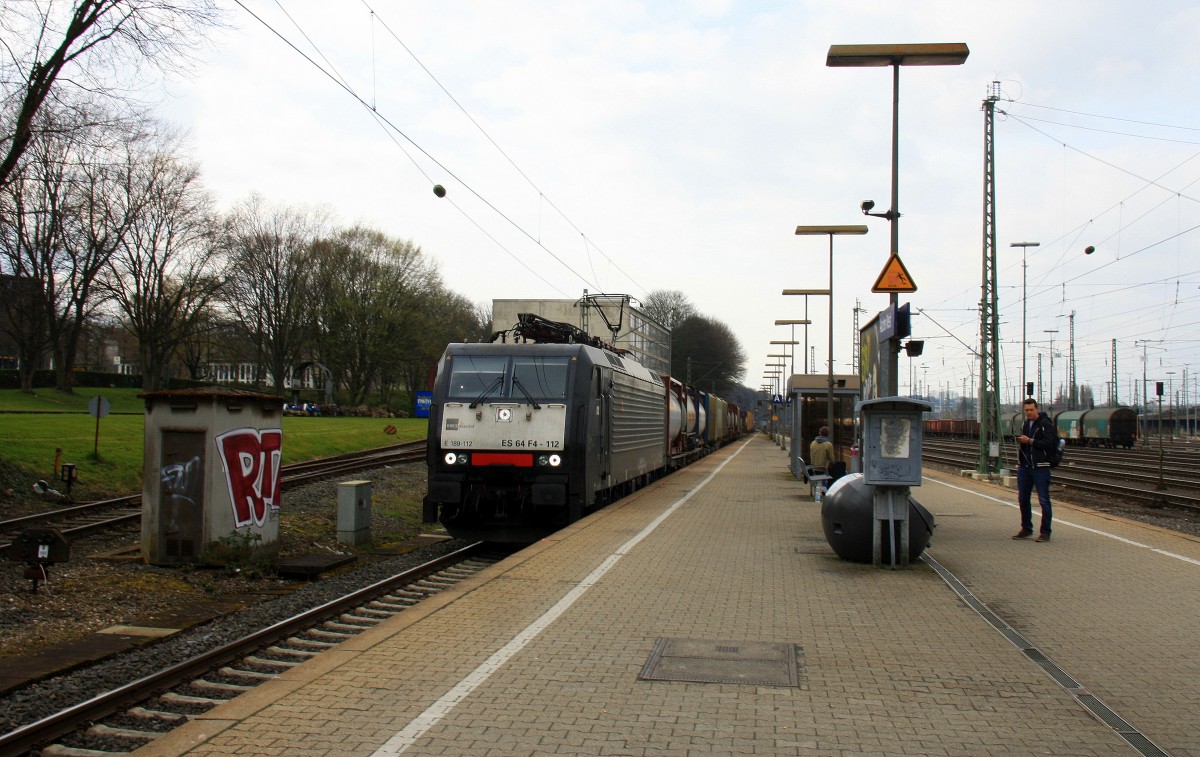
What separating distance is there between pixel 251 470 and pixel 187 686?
230 inches

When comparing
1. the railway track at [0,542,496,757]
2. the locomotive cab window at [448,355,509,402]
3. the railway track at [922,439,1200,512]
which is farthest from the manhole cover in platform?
the railway track at [922,439,1200,512]

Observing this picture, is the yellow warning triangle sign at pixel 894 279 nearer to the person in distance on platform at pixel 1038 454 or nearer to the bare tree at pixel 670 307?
the person in distance on platform at pixel 1038 454

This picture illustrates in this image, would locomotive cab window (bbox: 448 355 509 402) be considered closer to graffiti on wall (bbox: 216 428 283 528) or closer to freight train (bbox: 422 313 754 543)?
freight train (bbox: 422 313 754 543)

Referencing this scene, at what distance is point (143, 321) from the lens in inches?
1842

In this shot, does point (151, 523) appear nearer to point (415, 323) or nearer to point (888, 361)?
point (888, 361)

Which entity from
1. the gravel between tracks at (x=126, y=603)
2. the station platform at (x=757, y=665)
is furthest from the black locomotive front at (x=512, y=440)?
the station platform at (x=757, y=665)

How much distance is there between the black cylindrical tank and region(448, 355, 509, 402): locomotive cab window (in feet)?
17.1

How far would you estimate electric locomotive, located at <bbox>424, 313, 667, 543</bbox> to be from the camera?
42.9 feet

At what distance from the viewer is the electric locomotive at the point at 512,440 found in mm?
13086

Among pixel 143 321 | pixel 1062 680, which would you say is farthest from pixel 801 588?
pixel 143 321

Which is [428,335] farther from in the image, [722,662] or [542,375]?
[722,662]

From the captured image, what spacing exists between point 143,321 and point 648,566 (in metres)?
43.3

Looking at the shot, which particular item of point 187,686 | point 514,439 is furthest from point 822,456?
point 187,686

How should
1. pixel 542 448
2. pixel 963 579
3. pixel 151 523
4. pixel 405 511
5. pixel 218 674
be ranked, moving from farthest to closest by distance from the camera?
pixel 405 511 < pixel 542 448 < pixel 151 523 < pixel 963 579 < pixel 218 674
